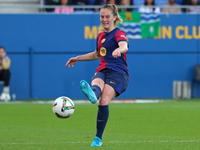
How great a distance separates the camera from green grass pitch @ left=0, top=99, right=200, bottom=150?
592cm

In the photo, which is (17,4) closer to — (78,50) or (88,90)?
(78,50)

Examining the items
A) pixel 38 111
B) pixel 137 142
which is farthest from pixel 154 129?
pixel 38 111

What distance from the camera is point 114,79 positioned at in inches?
227

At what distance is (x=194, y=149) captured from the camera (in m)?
5.52

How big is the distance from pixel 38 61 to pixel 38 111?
17.5ft

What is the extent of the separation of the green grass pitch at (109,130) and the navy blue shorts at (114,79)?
0.82 m

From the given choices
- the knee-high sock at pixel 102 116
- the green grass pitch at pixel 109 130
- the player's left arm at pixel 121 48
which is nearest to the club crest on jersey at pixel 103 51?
the player's left arm at pixel 121 48

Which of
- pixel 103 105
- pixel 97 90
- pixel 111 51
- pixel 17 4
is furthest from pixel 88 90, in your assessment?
pixel 17 4

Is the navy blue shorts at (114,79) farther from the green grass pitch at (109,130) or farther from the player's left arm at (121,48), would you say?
the green grass pitch at (109,130)

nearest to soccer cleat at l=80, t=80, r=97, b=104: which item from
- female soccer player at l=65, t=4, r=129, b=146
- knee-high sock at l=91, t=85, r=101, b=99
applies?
knee-high sock at l=91, t=85, r=101, b=99

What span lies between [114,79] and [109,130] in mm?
2198

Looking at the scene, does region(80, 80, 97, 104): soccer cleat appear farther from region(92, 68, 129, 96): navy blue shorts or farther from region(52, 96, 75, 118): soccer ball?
region(92, 68, 129, 96): navy blue shorts

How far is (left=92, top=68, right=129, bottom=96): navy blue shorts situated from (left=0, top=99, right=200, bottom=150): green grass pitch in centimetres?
82

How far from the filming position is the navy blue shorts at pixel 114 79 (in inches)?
226
